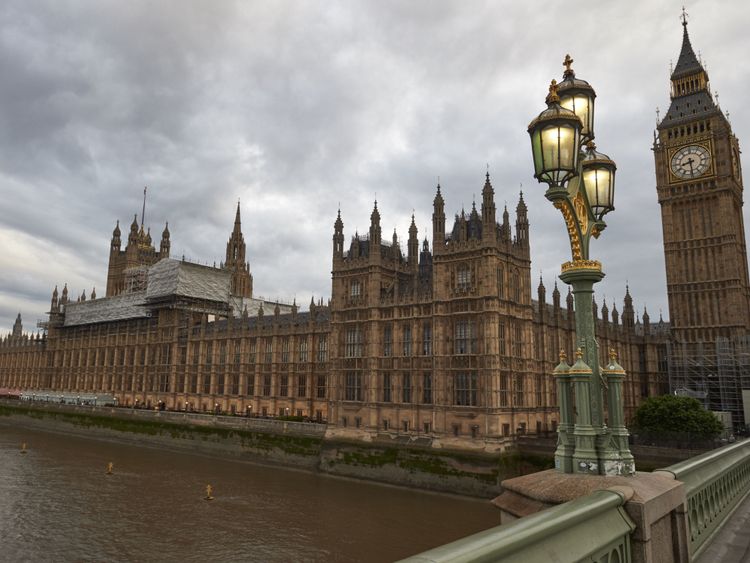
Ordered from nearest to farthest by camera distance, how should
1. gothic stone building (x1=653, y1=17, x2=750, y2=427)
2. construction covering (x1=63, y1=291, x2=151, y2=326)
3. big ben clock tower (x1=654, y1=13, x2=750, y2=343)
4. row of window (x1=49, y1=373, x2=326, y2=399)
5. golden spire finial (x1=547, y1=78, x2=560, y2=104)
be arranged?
golden spire finial (x1=547, y1=78, x2=560, y2=104) → gothic stone building (x1=653, y1=17, x2=750, y2=427) → row of window (x1=49, y1=373, x2=326, y2=399) → big ben clock tower (x1=654, y1=13, x2=750, y2=343) → construction covering (x1=63, y1=291, x2=151, y2=326)

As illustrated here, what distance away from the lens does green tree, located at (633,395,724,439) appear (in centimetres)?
4725

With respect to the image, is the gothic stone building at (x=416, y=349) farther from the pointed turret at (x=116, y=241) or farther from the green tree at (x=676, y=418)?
the pointed turret at (x=116, y=241)

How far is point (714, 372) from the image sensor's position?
218 ft

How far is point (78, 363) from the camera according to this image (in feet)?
372

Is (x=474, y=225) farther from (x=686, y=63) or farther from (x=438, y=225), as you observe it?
(x=686, y=63)

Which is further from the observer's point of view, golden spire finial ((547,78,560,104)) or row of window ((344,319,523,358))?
row of window ((344,319,523,358))

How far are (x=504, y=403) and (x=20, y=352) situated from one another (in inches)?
5201

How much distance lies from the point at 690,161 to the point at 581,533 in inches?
3332

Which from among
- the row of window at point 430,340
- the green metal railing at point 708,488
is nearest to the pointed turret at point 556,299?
the row of window at point 430,340

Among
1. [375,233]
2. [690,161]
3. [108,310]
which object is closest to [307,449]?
[375,233]

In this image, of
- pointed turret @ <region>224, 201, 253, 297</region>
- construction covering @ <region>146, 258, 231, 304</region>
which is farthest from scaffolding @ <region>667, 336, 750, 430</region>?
pointed turret @ <region>224, 201, 253, 297</region>

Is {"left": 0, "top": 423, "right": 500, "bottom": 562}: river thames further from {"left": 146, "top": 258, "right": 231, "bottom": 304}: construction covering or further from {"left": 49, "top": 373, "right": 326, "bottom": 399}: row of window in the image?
{"left": 146, "top": 258, "right": 231, "bottom": 304}: construction covering

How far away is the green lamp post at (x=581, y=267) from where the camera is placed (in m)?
8.69

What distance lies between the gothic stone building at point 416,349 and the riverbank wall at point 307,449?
1761mm
